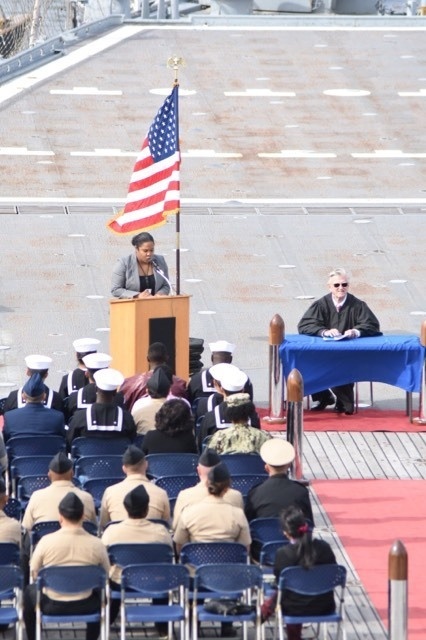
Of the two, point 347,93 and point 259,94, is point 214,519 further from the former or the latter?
point 347,93

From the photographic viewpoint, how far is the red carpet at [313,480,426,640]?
39.2ft

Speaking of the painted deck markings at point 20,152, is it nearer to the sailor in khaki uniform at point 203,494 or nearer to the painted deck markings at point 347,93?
the painted deck markings at point 347,93

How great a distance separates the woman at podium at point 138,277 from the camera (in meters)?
16.7

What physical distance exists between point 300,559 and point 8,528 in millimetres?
2019

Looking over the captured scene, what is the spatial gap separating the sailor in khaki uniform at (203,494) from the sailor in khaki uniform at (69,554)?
0.97m

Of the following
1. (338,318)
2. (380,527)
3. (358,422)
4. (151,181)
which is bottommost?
(358,422)

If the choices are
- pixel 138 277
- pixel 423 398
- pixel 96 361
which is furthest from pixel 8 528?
pixel 423 398

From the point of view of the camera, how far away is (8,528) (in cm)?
1076

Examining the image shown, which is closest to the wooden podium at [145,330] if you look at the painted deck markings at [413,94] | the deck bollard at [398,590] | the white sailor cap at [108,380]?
the white sailor cap at [108,380]

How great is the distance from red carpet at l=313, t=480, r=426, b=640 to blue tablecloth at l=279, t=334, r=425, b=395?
6.07 feet

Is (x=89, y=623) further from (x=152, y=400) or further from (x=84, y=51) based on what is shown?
(x=84, y=51)

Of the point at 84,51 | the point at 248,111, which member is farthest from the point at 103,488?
the point at 84,51

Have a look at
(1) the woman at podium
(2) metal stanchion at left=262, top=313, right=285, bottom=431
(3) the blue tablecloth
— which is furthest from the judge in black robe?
(1) the woman at podium

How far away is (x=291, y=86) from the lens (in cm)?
3456
